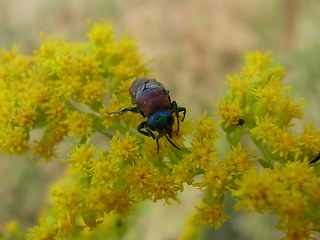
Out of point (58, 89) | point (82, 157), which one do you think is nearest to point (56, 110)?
point (58, 89)

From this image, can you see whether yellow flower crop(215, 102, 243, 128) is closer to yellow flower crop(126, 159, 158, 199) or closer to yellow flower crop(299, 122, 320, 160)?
yellow flower crop(299, 122, 320, 160)

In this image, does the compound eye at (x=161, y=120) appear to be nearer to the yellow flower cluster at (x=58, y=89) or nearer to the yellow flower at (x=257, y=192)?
the yellow flower cluster at (x=58, y=89)

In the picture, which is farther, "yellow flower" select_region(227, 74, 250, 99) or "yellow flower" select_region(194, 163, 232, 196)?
"yellow flower" select_region(227, 74, 250, 99)

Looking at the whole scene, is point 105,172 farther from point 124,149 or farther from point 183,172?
point 183,172

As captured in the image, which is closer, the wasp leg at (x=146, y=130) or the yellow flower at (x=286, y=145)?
the yellow flower at (x=286, y=145)

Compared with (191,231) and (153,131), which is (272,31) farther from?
(153,131)

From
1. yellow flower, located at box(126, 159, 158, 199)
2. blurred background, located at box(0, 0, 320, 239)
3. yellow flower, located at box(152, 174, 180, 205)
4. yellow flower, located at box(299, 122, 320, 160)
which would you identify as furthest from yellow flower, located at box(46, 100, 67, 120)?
blurred background, located at box(0, 0, 320, 239)

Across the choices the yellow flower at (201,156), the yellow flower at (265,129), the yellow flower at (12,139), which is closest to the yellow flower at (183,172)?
the yellow flower at (201,156)
